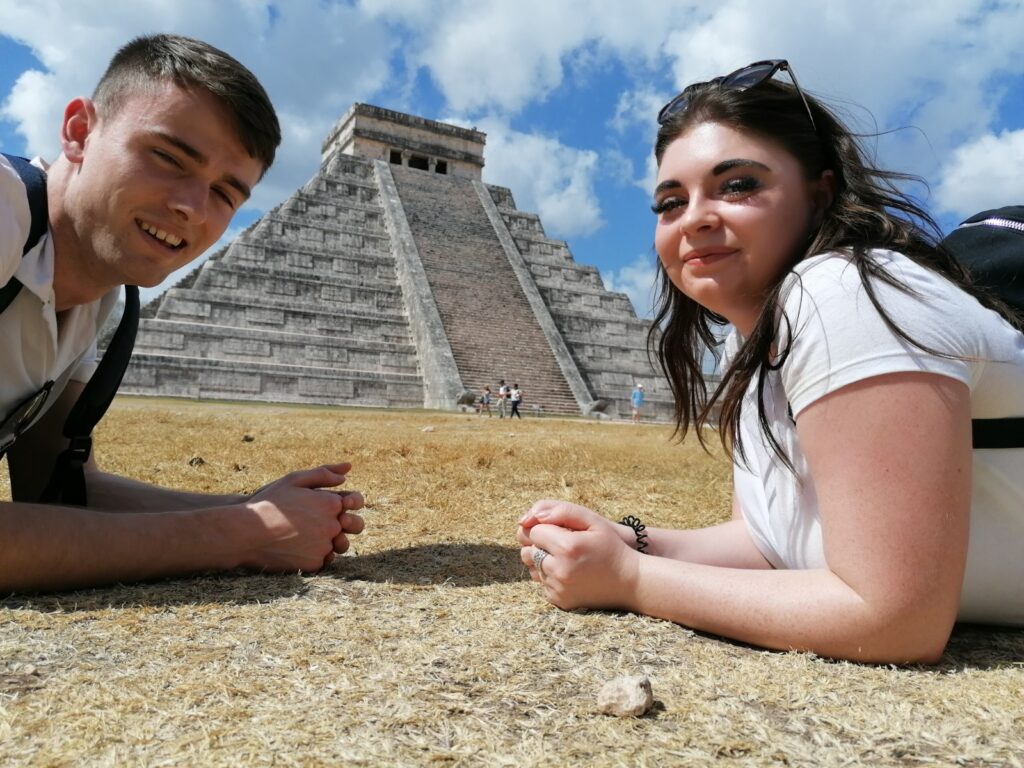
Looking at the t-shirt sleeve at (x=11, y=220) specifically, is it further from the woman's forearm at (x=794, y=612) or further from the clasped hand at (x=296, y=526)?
the woman's forearm at (x=794, y=612)

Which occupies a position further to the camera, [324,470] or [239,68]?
[324,470]

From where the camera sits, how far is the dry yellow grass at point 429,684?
1115mm

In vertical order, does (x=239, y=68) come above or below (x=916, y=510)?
above

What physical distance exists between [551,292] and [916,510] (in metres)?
22.7

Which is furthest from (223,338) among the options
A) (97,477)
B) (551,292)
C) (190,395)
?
(97,477)

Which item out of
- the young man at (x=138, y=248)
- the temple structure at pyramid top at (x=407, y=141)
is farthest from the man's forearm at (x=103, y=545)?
the temple structure at pyramid top at (x=407, y=141)

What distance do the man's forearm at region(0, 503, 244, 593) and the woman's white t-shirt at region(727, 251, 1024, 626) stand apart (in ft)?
5.04

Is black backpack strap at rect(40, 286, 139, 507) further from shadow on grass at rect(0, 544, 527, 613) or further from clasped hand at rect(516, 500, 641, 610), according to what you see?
clasped hand at rect(516, 500, 641, 610)

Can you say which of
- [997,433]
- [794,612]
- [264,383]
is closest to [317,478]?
[794,612]

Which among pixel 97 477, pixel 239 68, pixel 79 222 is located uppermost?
pixel 239 68

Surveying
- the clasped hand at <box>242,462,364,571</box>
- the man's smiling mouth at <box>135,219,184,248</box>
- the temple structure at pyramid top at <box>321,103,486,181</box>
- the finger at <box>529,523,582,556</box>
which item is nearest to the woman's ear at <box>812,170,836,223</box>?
the finger at <box>529,523,582,556</box>

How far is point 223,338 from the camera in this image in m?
17.7

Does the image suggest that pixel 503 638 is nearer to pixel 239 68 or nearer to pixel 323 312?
pixel 239 68

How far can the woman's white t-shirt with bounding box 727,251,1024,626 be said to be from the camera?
4.75 feet
